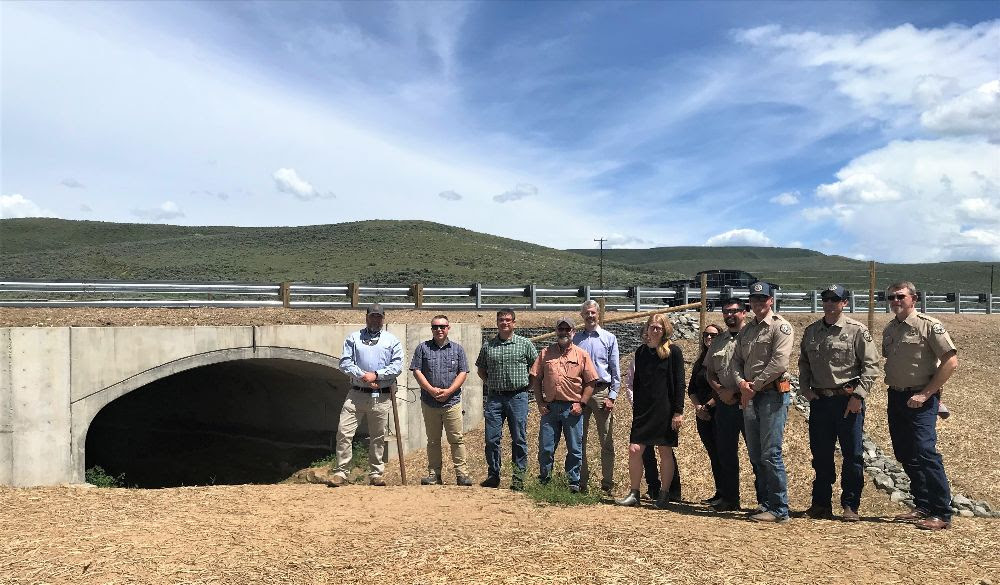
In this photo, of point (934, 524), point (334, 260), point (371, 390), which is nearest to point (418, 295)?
point (371, 390)

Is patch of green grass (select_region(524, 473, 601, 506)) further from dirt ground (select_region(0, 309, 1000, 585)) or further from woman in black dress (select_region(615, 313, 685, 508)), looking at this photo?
woman in black dress (select_region(615, 313, 685, 508))

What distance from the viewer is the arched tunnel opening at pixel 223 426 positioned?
15195 millimetres

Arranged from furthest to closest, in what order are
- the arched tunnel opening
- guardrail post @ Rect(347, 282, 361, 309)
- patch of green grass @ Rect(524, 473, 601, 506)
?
guardrail post @ Rect(347, 282, 361, 309), the arched tunnel opening, patch of green grass @ Rect(524, 473, 601, 506)

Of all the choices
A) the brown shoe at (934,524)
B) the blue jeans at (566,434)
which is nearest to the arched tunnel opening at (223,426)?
the blue jeans at (566,434)

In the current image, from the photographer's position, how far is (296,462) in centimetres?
1535

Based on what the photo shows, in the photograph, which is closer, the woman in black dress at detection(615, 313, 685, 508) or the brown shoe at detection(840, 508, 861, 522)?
the brown shoe at detection(840, 508, 861, 522)

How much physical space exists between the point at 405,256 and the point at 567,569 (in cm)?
5385

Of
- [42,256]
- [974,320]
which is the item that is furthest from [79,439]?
[42,256]

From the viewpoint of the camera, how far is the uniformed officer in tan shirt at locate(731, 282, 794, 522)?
680 centimetres

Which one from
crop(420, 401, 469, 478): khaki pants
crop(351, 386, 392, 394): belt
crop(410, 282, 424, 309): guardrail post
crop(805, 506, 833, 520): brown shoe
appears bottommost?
crop(805, 506, 833, 520): brown shoe

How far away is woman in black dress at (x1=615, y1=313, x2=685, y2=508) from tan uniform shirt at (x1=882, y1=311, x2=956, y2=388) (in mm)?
1966

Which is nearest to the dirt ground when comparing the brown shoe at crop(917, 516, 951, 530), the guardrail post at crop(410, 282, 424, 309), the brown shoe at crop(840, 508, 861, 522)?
the brown shoe at crop(917, 516, 951, 530)

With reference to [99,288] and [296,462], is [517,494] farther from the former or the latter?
[99,288]

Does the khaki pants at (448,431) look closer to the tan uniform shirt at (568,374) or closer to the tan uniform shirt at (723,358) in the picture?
the tan uniform shirt at (568,374)
